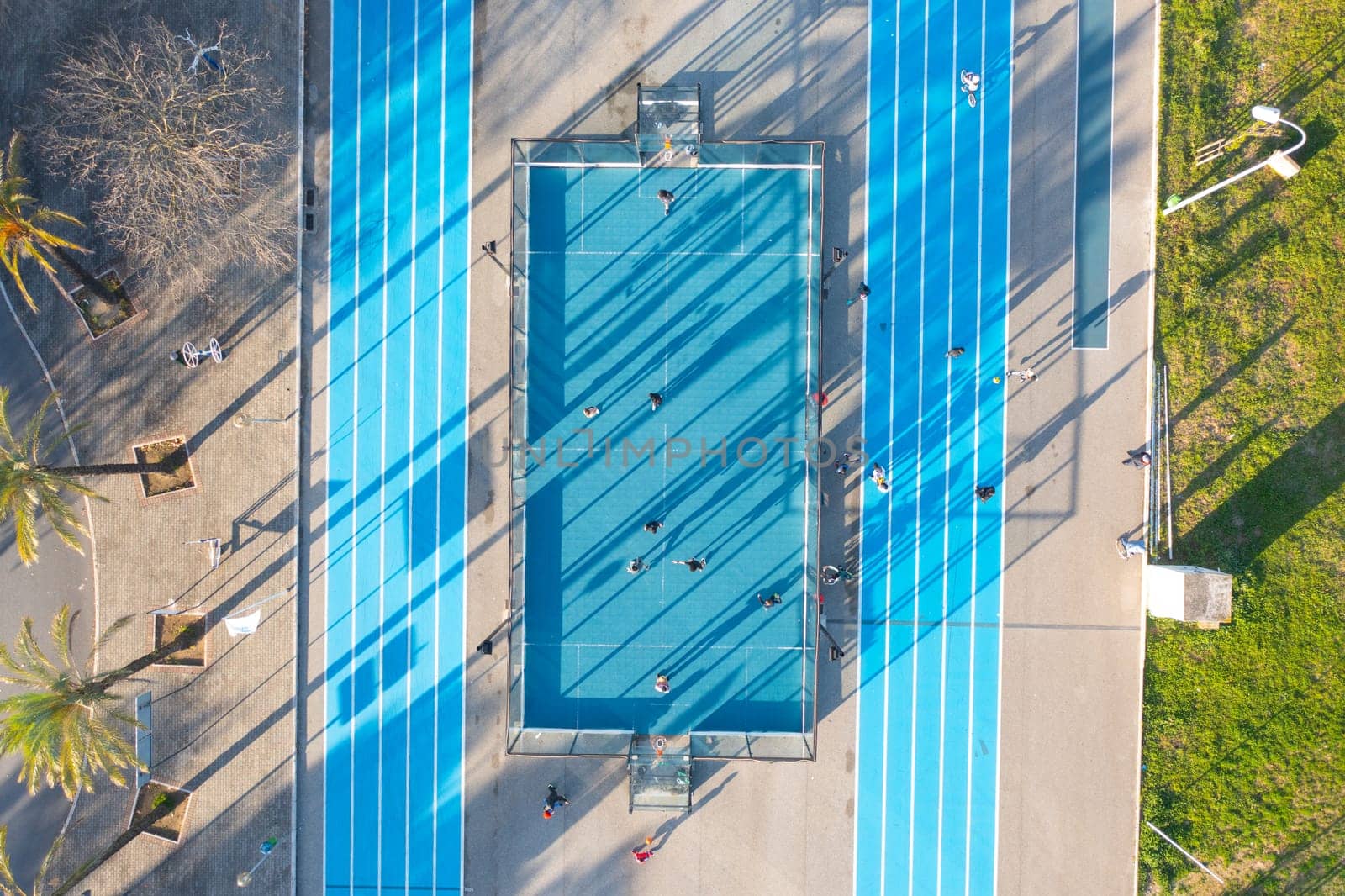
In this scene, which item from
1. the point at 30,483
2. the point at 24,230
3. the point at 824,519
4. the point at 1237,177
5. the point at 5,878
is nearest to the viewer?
the point at 30,483

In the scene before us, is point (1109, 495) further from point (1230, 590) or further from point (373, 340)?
point (373, 340)

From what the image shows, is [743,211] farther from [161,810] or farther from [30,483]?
[161,810]

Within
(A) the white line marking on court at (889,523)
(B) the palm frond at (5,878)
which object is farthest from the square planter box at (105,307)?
(A) the white line marking on court at (889,523)

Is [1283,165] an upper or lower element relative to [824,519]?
upper

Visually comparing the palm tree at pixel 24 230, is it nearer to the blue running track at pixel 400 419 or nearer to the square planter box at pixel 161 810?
the blue running track at pixel 400 419

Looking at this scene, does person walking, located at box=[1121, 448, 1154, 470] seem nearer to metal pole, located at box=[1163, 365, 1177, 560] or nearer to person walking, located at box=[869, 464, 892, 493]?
metal pole, located at box=[1163, 365, 1177, 560]

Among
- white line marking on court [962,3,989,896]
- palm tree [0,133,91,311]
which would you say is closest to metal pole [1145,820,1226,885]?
white line marking on court [962,3,989,896]

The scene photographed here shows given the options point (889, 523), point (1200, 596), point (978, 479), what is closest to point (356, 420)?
point (889, 523)
